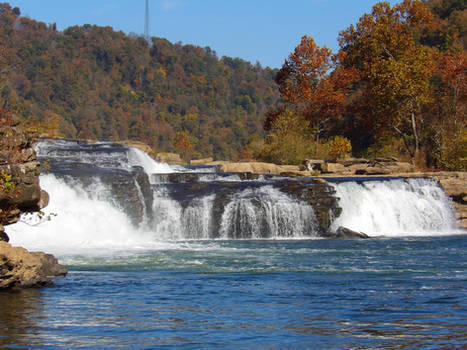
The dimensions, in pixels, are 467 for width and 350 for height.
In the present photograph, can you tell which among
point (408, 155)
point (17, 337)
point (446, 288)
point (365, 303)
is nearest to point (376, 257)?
point (446, 288)

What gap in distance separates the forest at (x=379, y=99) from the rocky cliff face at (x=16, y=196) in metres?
24.3

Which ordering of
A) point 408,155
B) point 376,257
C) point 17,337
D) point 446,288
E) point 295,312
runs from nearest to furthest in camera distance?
point 17,337
point 295,312
point 446,288
point 376,257
point 408,155

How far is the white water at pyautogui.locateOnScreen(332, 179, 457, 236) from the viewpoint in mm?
23562

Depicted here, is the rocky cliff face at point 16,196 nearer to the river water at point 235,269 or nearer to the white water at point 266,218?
the river water at point 235,269

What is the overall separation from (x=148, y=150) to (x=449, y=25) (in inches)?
978

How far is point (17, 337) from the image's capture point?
25.2 feet

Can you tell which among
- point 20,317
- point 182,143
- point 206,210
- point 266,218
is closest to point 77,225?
point 206,210

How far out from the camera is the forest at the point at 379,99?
35188 millimetres

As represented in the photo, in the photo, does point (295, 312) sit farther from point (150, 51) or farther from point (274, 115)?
point (150, 51)

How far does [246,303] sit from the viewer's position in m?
9.96

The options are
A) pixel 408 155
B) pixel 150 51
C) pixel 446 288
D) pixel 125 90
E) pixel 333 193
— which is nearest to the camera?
pixel 446 288

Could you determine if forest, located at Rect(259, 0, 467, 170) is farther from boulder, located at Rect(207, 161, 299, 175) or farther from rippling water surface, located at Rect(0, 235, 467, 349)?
rippling water surface, located at Rect(0, 235, 467, 349)

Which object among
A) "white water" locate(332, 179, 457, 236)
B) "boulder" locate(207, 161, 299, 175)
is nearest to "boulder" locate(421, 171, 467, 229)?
"white water" locate(332, 179, 457, 236)

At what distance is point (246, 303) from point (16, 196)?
400 centimetres
